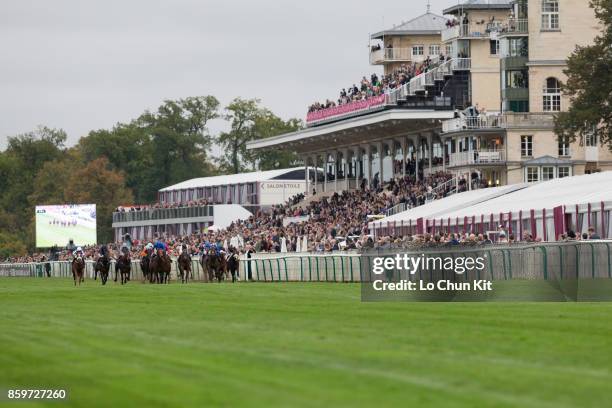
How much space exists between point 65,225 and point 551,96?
125 feet

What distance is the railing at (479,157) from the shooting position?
87188mm

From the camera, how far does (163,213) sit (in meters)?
132

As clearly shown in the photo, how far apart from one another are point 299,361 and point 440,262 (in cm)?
1456

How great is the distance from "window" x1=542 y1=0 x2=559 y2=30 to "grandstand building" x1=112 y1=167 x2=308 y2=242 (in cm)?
4010

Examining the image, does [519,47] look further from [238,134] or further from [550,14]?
[238,134]

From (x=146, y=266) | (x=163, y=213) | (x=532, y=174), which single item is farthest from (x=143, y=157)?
(x=146, y=266)

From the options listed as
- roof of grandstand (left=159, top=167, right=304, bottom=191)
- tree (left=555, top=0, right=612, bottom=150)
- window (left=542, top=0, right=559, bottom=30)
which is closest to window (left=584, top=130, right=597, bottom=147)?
window (left=542, top=0, right=559, bottom=30)

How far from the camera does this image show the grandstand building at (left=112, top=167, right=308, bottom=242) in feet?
410

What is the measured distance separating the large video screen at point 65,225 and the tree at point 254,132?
2238 inches

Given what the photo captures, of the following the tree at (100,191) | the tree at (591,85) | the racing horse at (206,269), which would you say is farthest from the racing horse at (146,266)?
the tree at (100,191)

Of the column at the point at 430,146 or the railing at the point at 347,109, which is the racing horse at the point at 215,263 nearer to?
the column at the point at 430,146

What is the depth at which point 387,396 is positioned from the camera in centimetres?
1304

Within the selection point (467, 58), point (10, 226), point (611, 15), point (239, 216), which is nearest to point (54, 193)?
point (10, 226)

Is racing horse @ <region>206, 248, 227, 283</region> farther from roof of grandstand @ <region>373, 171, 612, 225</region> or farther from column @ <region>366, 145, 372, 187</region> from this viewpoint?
column @ <region>366, 145, 372, 187</region>
